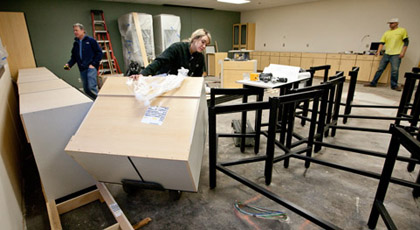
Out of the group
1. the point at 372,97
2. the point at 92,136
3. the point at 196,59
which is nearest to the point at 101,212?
the point at 92,136

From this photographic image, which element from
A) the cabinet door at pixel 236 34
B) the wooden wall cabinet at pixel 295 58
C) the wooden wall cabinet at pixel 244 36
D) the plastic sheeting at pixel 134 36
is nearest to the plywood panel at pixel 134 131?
the plastic sheeting at pixel 134 36

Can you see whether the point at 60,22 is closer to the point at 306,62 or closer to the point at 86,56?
the point at 86,56

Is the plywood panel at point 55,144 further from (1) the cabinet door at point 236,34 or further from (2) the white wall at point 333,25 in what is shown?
(1) the cabinet door at point 236,34

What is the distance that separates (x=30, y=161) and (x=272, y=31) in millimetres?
8428

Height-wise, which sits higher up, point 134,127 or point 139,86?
point 139,86

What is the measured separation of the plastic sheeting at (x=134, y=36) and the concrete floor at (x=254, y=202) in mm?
4235

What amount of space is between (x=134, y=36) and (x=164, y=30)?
0.93 m

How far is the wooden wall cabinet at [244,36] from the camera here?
880 centimetres

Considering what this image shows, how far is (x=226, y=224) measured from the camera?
4.77 ft

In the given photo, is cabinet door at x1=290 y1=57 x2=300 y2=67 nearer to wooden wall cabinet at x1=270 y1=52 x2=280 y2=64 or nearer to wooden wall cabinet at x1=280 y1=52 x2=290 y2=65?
wooden wall cabinet at x1=280 y1=52 x2=290 y2=65

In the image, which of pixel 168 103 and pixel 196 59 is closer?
pixel 168 103

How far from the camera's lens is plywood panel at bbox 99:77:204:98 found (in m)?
1.50

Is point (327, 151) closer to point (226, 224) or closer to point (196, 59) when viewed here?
point (226, 224)

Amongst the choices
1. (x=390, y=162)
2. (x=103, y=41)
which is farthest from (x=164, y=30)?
(x=390, y=162)
